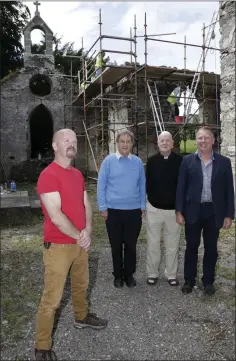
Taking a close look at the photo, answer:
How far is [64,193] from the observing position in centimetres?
243

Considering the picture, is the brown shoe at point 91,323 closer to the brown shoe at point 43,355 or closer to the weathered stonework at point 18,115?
the brown shoe at point 43,355

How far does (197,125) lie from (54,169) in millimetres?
9034

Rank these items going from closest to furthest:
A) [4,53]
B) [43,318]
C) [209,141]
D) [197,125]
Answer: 1. [43,318]
2. [209,141]
3. [197,125]
4. [4,53]

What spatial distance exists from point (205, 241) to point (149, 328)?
1.18m

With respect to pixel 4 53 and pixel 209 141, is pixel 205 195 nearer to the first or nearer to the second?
pixel 209 141

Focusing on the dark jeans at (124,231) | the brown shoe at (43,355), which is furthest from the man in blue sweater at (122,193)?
the brown shoe at (43,355)

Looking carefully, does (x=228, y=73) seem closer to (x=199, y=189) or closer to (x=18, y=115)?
(x=199, y=189)

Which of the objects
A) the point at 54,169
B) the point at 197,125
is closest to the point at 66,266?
the point at 54,169

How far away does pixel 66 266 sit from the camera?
2.44 meters

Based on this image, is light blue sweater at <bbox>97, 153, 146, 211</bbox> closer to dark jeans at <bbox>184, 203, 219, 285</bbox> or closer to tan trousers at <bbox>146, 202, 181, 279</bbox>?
tan trousers at <bbox>146, 202, 181, 279</bbox>

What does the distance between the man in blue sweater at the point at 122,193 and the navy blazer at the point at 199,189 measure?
1.56ft

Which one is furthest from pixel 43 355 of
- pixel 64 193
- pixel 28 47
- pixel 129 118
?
pixel 28 47

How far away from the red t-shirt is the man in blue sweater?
1.10 m

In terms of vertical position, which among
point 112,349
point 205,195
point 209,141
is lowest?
point 112,349
